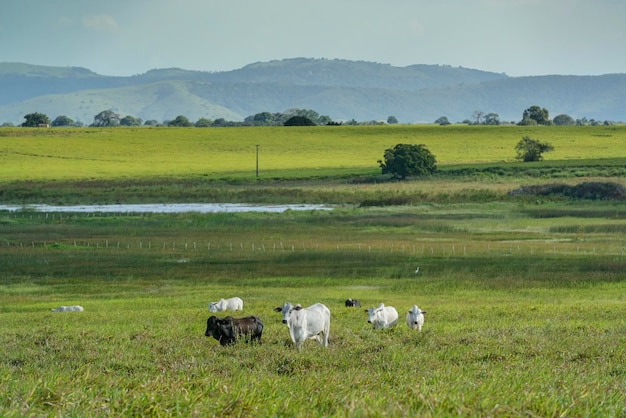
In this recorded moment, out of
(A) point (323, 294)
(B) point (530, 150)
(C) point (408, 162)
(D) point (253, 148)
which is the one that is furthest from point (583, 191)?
(D) point (253, 148)

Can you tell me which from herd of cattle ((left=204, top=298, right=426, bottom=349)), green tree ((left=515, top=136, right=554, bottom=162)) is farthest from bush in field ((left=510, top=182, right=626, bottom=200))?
herd of cattle ((left=204, top=298, right=426, bottom=349))

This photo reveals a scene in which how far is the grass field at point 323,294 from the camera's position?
9164 millimetres

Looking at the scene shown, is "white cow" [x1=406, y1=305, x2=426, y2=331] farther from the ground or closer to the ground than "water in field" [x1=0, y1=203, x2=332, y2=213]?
farther from the ground

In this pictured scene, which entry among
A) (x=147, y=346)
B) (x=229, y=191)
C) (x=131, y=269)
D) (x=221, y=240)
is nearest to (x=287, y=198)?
(x=229, y=191)

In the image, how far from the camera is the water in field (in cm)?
8125

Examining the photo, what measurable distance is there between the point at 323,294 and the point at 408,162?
73873 mm

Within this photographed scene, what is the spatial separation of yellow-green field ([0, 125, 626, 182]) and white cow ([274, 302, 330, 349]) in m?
92.7

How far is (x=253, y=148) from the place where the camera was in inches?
5738

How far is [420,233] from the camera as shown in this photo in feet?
208

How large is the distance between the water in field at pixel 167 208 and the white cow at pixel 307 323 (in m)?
60.5

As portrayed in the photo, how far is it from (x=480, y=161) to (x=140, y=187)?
4534 centimetres

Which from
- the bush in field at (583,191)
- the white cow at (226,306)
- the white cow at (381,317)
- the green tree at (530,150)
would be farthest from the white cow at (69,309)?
the green tree at (530,150)

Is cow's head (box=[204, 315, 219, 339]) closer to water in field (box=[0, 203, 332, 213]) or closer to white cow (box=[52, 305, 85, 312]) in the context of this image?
white cow (box=[52, 305, 85, 312])

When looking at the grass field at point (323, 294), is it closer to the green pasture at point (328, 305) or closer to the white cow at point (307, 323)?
the green pasture at point (328, 305)
